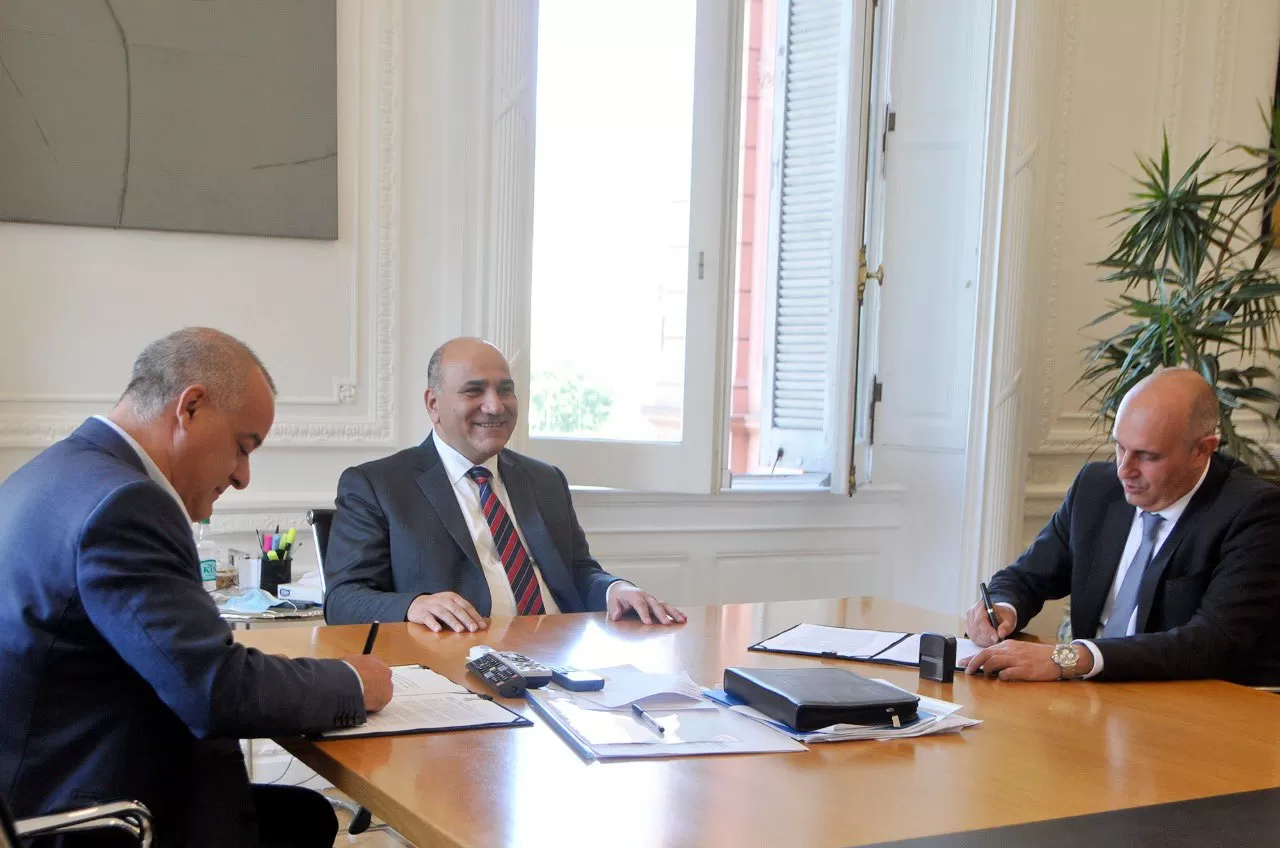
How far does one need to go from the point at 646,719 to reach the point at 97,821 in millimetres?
799

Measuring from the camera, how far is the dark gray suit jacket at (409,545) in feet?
9.50

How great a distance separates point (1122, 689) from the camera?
2297mm

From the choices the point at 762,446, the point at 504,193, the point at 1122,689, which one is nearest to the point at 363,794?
the point at 1122,689

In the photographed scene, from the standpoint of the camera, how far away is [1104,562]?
2.88m

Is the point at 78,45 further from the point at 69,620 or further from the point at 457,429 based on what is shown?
the point at 69,620

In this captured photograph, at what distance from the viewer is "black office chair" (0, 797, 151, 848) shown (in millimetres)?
1440

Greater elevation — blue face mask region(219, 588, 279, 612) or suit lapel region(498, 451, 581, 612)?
suit lapel region(498, 451, 581, 612)

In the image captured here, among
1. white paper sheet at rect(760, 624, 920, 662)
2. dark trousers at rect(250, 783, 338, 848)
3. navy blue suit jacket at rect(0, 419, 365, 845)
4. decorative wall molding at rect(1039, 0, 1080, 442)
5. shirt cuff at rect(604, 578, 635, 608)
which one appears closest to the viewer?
navy blue suit jacket at rect(0, 419, 365, 845)

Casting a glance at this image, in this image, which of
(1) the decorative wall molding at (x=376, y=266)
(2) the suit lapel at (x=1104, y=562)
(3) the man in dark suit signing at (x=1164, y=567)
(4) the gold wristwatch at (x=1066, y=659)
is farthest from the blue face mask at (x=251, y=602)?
(2) the suit lapel at (x=1104, y=562)

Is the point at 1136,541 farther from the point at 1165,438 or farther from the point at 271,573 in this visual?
the point at 271,573

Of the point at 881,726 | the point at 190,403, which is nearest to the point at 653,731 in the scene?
the point at 881,726

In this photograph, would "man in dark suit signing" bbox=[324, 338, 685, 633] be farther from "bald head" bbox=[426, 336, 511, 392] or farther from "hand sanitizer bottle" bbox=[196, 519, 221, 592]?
"hand sanitizer bottle" bbox=[196, 519, 221, 592]

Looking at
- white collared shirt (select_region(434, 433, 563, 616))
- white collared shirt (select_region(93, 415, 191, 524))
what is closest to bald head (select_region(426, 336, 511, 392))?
white collared shirt (select_region(434, 433, 563, 616))

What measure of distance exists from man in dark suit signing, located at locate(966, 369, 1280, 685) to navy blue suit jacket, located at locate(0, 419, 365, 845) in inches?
56.4
